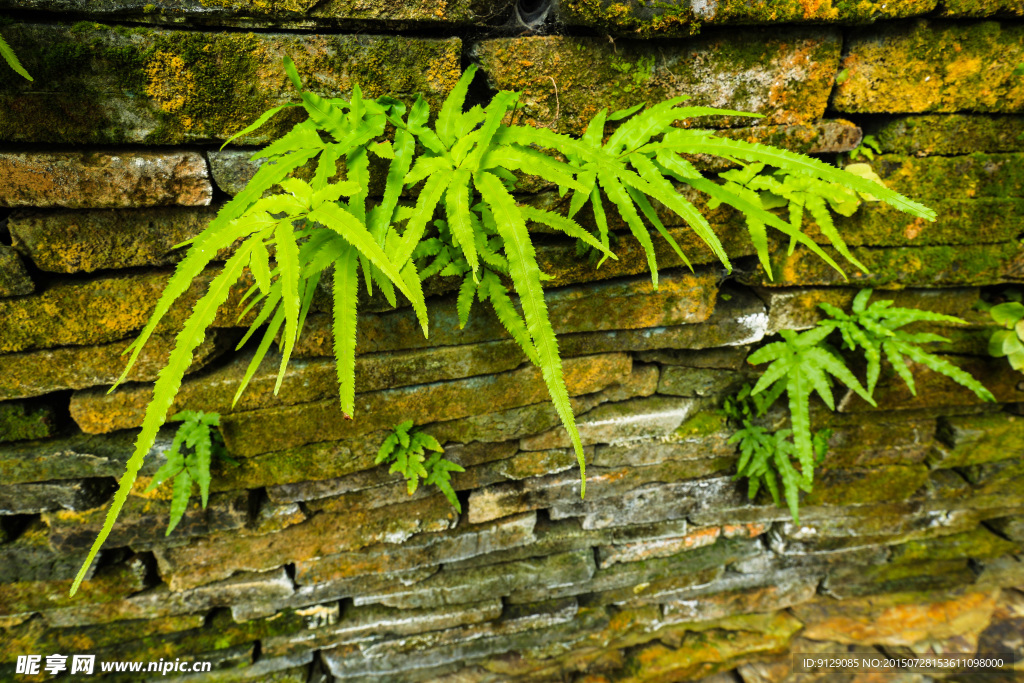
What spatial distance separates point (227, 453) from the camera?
1777 mm

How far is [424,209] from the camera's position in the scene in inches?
40.8

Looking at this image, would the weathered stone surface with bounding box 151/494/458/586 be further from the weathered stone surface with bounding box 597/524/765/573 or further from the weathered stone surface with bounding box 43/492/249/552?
the weathered stone surface with bounding box 597/524/765/573

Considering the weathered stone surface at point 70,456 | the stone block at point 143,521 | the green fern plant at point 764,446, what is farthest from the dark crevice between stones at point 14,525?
the green fern plant at point 764,446

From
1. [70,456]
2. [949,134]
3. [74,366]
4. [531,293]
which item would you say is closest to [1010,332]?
[949,134]

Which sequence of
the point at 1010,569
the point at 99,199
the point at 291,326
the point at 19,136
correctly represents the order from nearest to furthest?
the point at 291,326, the point at 19,136, the point at 99,199, the point at 1010,569

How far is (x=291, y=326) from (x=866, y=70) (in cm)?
207

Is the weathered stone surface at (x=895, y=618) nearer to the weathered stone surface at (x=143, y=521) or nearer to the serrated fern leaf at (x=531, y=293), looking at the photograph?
the serrated fern leaf at (x=531, y=293)

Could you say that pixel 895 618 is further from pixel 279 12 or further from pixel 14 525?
pixel 14 525

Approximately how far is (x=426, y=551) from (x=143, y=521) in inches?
Result: 47.8

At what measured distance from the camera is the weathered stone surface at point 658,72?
1420 mm

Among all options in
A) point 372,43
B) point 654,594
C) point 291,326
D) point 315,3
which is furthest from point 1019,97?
point 654,594

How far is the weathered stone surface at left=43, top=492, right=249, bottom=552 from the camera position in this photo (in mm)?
1818

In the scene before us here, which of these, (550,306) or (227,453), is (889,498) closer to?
(550,306)

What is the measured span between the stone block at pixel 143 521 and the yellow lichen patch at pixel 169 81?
1.48 m
